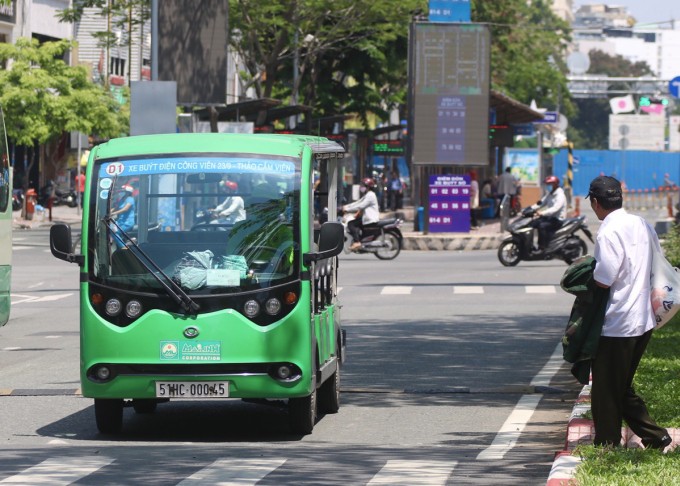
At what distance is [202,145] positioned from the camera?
9820mm

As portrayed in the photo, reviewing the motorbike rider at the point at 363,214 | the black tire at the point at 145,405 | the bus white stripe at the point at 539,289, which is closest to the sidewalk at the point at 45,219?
the motorbike rider at the point at 363,214

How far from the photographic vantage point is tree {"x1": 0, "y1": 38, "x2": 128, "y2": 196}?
4450 cm

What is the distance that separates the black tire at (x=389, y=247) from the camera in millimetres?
30281

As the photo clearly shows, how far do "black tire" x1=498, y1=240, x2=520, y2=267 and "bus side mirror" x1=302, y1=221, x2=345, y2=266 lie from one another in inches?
704

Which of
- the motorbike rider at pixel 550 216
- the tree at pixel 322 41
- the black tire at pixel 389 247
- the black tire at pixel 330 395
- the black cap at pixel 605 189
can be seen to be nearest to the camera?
the black cap at pixel 605 189

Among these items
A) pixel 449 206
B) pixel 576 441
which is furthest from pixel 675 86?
pixel 576 441

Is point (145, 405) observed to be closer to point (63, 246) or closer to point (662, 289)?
point (63, 246)

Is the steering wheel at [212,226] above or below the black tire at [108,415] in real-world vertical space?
above

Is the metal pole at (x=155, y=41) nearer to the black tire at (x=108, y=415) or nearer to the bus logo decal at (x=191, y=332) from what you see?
the black tire at (x=108, y=415)

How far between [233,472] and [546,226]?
18593 mm

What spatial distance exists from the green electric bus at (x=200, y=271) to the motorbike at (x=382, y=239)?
20057 mm

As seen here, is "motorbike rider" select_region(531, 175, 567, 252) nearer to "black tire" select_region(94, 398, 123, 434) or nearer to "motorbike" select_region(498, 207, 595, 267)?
"motorbike" select_region(498, 207, 595, 267)

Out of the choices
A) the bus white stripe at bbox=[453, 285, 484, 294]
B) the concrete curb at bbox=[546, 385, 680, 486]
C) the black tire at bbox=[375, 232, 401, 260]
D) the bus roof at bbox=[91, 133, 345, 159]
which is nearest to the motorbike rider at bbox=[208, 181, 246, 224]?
the bus roof at bbox=[91, 133, 345, 159]

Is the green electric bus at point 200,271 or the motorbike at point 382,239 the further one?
the motorbike at point 382,239
